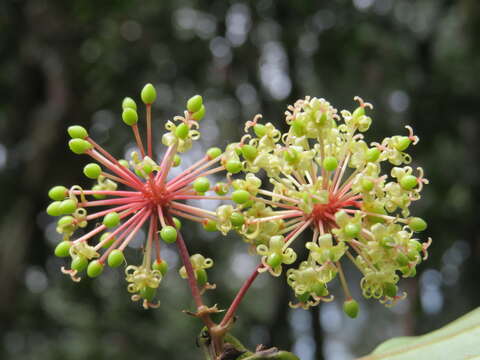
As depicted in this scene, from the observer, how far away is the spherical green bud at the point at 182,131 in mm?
1518

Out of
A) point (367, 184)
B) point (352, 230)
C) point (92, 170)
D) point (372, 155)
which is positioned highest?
point (92, 170)

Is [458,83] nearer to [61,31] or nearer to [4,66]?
[61,31]

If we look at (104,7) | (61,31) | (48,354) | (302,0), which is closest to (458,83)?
(302,0)

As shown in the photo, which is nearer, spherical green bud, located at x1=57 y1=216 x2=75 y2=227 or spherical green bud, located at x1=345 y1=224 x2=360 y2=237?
spherical green bud, located at x1=345 y1=224 x2=360 y2=237

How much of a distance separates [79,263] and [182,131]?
1.45 feet

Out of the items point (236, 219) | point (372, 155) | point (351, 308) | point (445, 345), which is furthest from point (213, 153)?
point (445, 345)

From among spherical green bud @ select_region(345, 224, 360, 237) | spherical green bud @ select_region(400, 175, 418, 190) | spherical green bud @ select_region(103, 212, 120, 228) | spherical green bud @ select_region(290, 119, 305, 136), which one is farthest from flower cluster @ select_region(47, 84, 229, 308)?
spherical green bud @ select_region(400, 175, 418, 190)

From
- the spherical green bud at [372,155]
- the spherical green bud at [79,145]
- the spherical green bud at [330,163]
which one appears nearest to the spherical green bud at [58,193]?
the spherical green bud at [79,145]

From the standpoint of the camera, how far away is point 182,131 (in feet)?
4.99

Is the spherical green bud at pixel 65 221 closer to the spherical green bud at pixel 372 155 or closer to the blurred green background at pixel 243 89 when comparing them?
the spherical green bud at pixel 372 155

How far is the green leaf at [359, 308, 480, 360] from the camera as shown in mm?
1274

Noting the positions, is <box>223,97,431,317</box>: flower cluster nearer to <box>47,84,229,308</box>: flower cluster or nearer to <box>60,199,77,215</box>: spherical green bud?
<box>47,84,229,308</box>: flower cluster

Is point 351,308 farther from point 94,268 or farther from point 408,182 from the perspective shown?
point 94,268

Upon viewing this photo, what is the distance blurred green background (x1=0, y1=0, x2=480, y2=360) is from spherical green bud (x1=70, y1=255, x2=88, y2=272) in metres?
2.91
